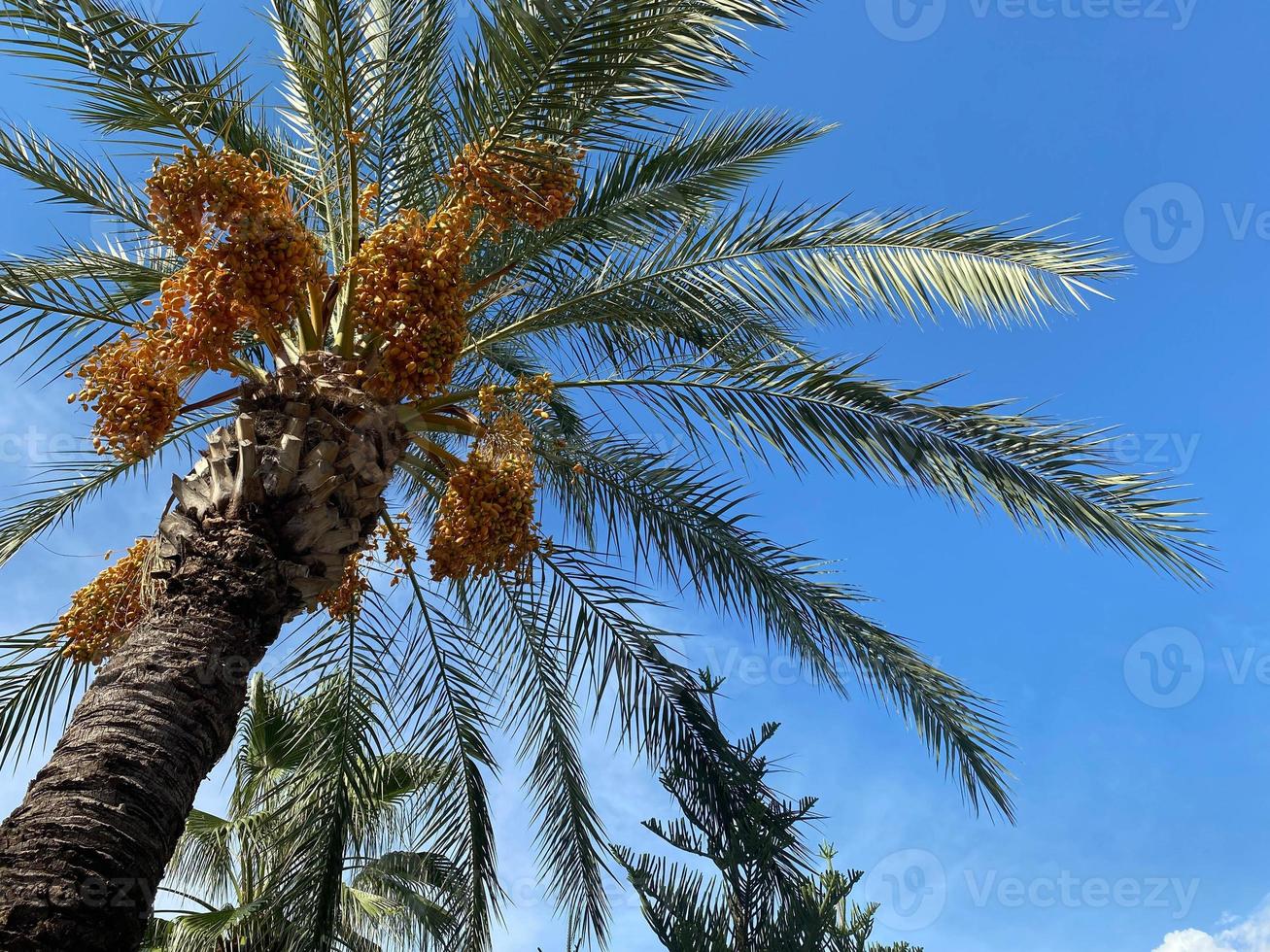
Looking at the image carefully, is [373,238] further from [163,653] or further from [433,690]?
[433,690]

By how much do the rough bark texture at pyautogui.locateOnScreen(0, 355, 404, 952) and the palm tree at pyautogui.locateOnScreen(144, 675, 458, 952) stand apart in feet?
8.09

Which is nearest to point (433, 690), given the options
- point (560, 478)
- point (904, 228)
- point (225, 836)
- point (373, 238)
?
point (560, 478)

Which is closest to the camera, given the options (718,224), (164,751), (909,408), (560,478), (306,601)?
(164,751)

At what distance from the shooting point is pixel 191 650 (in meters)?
4.17

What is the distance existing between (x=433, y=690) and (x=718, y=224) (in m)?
4.01

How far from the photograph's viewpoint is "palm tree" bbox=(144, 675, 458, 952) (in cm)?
652

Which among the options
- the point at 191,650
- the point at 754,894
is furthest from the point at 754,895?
the point at 191,650

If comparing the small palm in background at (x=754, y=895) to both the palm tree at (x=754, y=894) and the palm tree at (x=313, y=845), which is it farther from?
the palm tree at (x=313, y=845)

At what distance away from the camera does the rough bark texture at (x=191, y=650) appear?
3449 mm

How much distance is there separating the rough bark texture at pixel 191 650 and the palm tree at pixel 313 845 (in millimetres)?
2466

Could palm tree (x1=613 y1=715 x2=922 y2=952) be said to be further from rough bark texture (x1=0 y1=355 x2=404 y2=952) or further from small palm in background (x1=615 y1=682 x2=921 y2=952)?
rough bark texture (x1=0 y1=355 x2=404 y2=952)

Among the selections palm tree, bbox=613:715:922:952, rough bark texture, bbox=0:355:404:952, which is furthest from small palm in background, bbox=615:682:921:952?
rough bark texture, bbox=0:355:404:952

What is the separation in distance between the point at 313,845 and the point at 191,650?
2972mm

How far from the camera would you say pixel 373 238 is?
4.76 metres
